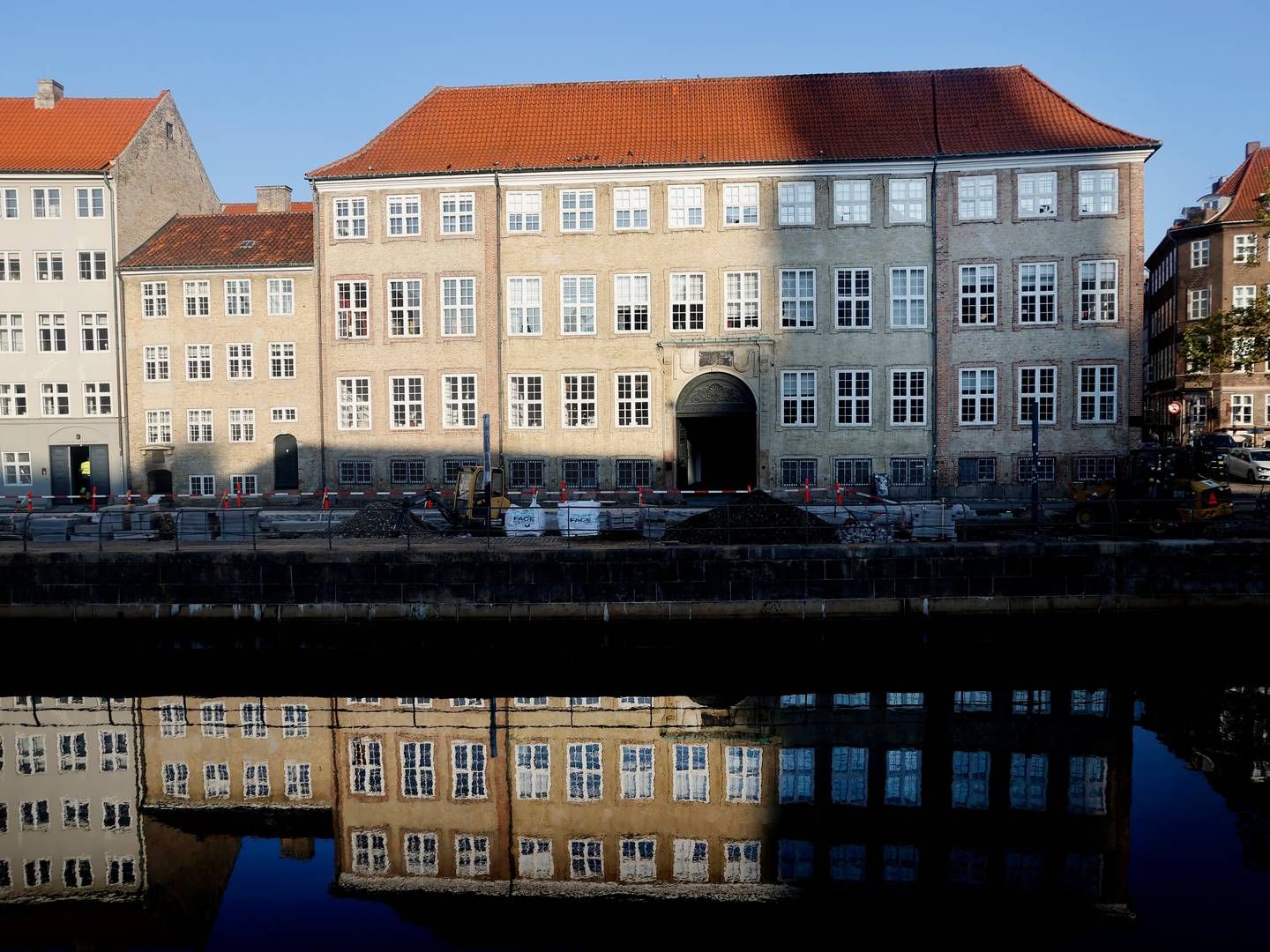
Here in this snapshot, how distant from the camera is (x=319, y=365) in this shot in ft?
128

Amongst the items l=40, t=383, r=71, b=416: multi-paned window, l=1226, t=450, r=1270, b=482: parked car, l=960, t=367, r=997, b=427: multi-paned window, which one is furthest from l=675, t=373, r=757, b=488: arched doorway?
l=40, t=383, r=71, b=416: multi-paned window

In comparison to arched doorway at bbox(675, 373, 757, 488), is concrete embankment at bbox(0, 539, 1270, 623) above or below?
below

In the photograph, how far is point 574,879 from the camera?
39.0 feet

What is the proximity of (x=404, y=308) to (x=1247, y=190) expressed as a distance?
46.6 m

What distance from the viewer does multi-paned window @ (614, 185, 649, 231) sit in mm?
37500

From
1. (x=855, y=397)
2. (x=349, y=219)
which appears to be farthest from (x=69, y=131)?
(x=855, y=397)

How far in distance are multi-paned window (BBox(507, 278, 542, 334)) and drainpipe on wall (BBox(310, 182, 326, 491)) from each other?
7.53 m

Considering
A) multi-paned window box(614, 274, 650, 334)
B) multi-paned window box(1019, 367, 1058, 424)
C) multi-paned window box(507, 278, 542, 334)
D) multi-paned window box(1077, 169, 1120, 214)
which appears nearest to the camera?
multi-paned window box(1077, 169, 1120, 214)

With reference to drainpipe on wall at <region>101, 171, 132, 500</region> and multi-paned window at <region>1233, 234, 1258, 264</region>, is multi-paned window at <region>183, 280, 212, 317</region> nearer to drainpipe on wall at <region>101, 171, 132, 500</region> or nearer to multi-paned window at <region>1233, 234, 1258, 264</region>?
drainpipe on wall at <region>101, 171, 132, 500</region>

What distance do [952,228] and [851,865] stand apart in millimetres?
29368

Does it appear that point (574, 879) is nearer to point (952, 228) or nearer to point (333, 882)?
point (333, 882)

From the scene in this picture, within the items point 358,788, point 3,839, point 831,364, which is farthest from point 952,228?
point 3,839

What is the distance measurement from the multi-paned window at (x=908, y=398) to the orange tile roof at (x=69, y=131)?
3257 centimetres

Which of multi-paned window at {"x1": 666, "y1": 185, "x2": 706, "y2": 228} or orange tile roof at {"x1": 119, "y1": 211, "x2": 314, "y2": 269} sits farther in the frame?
orange tile roof at {"x1": 119, "y1": 211, "x2": 314, "y2": 269}
